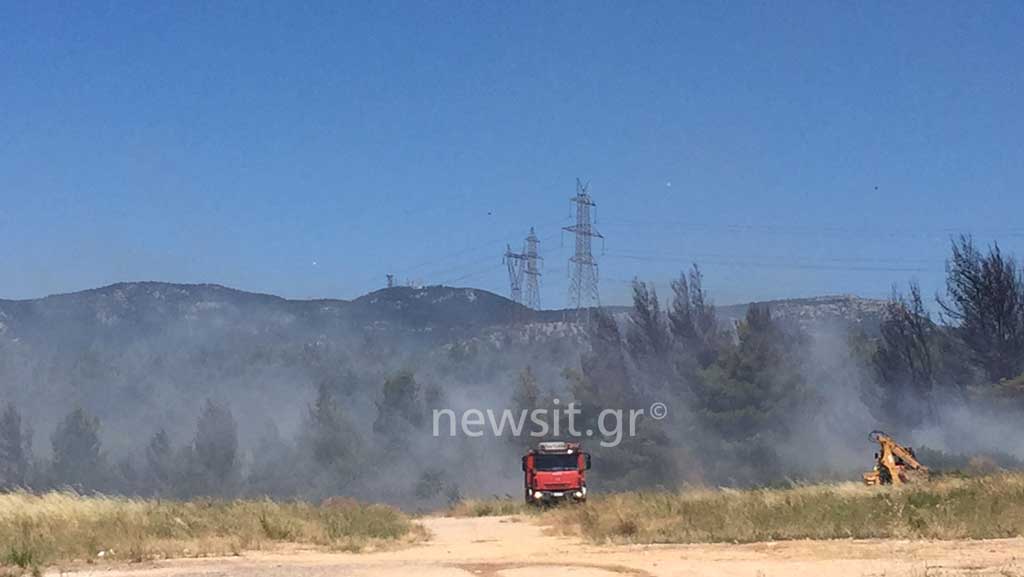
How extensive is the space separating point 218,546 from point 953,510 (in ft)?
52.6

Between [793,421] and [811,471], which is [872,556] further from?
[793,421]

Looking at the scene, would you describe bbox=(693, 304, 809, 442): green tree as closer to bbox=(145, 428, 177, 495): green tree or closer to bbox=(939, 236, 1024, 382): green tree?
bbox=(939, 236, 1024, 382): green tree

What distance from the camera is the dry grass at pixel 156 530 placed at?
69.5 feet

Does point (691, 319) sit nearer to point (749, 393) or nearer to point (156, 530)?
point (749, 393)

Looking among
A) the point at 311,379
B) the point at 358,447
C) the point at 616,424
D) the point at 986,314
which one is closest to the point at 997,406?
the point at 986,314

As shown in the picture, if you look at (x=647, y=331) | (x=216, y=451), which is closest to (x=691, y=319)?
(x=647, y=331)

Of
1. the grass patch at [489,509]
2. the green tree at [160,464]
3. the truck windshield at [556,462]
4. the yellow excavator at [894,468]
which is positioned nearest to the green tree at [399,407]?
the green tree at [160,464]

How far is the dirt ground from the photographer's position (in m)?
17.0

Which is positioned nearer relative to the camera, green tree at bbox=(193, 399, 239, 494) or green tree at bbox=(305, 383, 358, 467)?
green tree at bbox=(193, 399, 239, 494)

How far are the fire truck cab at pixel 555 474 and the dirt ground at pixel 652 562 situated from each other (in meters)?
23.4

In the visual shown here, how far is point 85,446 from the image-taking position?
311ft

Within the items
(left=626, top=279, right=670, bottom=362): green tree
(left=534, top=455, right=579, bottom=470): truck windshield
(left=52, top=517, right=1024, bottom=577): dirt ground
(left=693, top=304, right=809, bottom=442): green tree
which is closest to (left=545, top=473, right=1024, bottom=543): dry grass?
(left=52, top=517, right=1024, bottom=577): dirt ground

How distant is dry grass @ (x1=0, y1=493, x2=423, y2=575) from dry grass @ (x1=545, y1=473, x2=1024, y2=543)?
603cm

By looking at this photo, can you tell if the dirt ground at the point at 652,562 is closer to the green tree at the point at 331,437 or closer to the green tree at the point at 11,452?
the green tree at the point at 331,437
